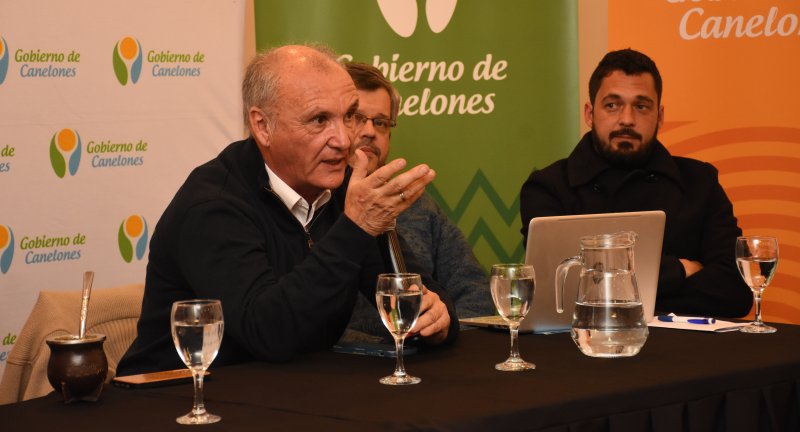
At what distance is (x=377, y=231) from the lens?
194 centimetres

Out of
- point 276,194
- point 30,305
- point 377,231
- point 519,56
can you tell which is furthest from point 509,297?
point 519,56

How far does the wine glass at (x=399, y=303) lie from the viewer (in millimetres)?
1651

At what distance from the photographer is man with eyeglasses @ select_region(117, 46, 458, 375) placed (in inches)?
75.3

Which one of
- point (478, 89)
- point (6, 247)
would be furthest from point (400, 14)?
point (6, 247)

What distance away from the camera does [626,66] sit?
3357 millimetres

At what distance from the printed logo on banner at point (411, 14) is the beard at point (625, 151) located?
45.9 inches

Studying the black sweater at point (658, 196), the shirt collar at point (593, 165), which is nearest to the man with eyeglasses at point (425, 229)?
the black sweater at point (658, 196)

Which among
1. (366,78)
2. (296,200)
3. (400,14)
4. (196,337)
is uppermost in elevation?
(400,14)

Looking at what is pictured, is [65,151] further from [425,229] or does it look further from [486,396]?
[486,396]

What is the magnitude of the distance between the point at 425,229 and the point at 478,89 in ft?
3.88

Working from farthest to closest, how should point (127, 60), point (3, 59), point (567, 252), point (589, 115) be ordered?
point (127, 60)
point (3, 59)
point (589, 115)
point (567, 252)

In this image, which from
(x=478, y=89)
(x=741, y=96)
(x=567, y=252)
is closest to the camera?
(x=567, y=252)

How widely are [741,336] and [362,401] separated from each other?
3.45ft

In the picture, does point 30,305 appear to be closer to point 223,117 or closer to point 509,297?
point 223,117
